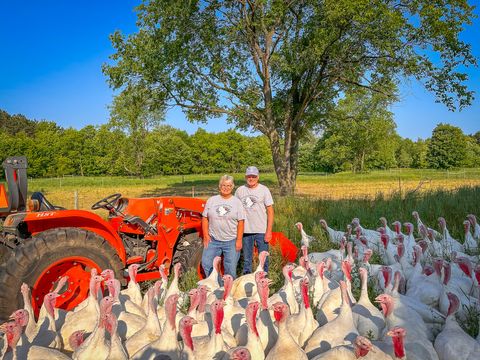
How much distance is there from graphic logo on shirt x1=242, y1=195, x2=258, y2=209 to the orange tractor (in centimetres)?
83

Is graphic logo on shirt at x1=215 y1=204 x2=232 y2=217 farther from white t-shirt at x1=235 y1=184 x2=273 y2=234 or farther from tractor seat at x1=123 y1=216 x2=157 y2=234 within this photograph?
tractor seat at x1=123 y1=216 x2=157 y2=234

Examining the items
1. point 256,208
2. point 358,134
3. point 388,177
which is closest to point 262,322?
point 256,208

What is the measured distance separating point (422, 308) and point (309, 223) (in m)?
5.69

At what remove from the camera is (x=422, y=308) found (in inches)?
185

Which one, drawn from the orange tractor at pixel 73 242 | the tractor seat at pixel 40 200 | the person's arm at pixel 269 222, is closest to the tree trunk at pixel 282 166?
the person's arm at pixel 269 222

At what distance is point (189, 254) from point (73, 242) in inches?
76.2

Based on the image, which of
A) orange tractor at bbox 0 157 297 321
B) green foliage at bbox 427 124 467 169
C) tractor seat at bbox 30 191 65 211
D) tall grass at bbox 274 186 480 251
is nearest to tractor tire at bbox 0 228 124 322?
orange tractor at bbox 0 157 297 321

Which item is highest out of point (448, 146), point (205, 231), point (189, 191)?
point (448, 146)

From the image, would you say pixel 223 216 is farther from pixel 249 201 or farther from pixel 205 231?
pixel 249 201

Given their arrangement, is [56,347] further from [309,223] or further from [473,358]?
[309,223]

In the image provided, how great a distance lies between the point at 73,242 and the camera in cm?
465

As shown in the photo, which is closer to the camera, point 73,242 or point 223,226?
point 73,242

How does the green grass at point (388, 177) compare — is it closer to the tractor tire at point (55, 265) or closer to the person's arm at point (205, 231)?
the person's arm at point (205, 231)

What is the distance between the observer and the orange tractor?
4332mm
